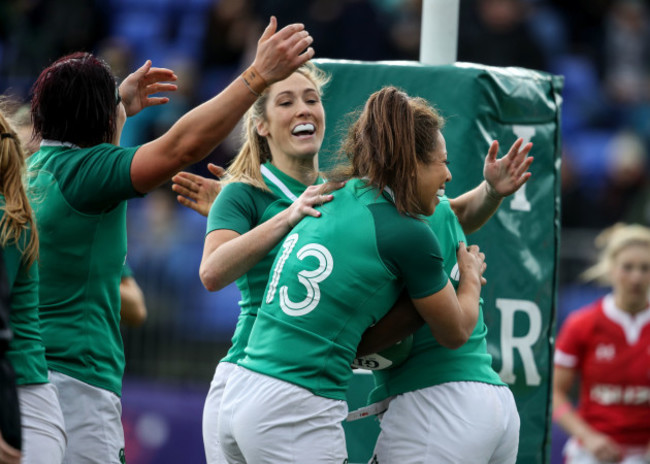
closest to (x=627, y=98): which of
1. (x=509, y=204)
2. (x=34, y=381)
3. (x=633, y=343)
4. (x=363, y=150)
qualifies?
(x=633, y=343)

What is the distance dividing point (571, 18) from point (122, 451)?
981cm

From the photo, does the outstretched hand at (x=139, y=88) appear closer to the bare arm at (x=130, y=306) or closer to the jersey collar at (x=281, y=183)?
the jersey collar at (x=281, y=183)

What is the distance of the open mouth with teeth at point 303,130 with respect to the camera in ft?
13.0

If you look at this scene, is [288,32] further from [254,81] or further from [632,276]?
[632,276]

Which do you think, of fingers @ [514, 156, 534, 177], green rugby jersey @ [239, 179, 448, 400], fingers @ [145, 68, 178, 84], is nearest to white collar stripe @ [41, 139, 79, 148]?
fingers @ [145, 68, 178, 84]

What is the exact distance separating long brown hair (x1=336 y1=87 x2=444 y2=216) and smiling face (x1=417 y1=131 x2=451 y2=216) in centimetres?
1

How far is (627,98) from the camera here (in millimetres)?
11000

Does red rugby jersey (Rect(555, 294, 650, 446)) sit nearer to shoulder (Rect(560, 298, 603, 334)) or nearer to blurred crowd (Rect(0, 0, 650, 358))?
shoulder (Rect(560, 298, 603, 334))

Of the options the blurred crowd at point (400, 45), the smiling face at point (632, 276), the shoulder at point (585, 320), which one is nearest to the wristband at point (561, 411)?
the shoulder at point (585, 320)

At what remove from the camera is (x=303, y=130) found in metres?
3.96

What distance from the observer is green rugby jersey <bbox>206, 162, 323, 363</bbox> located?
3.74 m

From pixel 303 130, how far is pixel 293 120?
0.05 m

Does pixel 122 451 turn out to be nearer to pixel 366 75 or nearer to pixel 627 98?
pixel 366 75

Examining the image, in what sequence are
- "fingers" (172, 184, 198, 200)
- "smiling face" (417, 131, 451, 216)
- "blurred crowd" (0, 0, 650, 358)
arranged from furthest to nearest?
"blurred crowd" (0, 0, 650, 358) → "fingers" (172, 184, 198, 200) → "smiling face" (417, 131, 451, 216)
